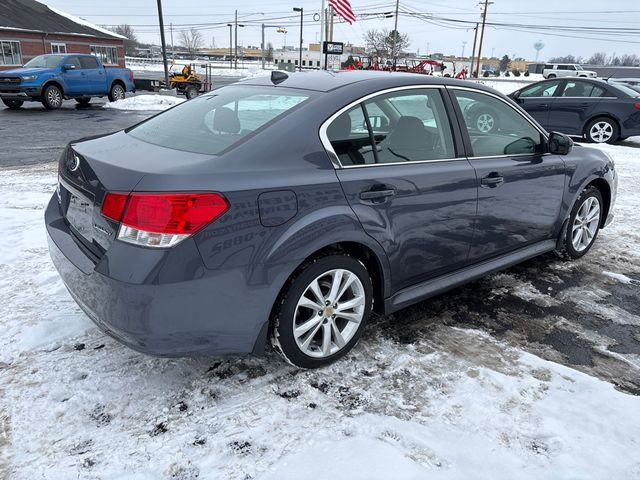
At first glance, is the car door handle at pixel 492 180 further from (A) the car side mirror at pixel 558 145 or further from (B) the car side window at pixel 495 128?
(A) the car side mirror at pixel 558 145

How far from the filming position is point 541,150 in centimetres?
400

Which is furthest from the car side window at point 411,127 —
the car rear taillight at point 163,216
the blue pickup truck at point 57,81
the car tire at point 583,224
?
the blue pickup truck at point 57,81

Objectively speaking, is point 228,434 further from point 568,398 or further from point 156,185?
point 568,398

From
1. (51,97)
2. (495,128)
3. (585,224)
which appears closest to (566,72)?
(51,97)

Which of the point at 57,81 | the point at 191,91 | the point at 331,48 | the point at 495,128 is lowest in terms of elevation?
the point at 191,91

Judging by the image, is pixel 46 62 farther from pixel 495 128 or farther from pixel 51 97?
pixel 495 128

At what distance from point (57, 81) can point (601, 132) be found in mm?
17084

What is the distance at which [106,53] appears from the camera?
40906 mm

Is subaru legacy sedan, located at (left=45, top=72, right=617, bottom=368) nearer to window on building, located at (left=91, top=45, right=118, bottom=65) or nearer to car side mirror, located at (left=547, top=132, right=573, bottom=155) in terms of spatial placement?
car side mirror, located at (left=547, top=132, right=573, bottom=155)

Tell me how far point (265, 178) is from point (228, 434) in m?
1.23

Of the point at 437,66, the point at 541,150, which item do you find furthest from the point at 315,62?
the point at 541,150

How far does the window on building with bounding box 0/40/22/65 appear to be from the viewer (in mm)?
32750

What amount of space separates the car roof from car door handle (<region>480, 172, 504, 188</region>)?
66 centimetres

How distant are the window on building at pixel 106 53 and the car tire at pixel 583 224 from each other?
138 feet
